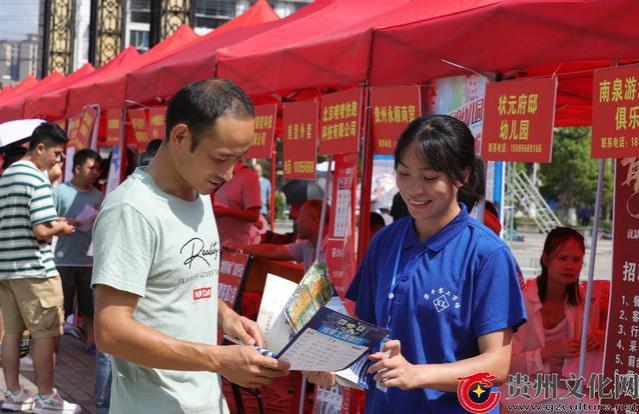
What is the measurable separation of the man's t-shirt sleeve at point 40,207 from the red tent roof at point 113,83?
3451 millimetres

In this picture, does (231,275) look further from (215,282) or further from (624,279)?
(215,282)

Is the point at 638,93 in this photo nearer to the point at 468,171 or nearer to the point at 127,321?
the point at 468,171

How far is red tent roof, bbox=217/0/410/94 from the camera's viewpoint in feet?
18.2

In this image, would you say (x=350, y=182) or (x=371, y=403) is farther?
(x=350, y=182)

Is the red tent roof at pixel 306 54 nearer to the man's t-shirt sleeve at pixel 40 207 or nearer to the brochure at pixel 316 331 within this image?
the man's t-shirt sleeve at pixel 40 207

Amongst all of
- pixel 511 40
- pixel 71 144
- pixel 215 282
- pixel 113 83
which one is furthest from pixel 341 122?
pixel 71 144

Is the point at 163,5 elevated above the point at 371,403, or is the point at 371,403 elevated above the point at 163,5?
the point at 163,5

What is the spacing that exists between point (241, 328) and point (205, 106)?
0.65 m

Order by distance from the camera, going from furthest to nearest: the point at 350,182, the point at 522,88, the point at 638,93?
the point at 350,182 < the point at 522,88 < the point at 638,93

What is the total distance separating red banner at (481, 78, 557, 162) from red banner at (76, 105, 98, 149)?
6724 millimetres

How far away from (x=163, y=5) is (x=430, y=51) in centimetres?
1588

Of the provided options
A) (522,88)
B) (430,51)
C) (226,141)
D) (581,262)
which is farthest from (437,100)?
(226,141)

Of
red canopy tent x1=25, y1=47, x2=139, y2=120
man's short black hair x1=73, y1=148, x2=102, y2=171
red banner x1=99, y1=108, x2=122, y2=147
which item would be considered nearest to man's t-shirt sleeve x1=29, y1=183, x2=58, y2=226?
man's short black hair x1=73, y1=148, x2=102, y2=171

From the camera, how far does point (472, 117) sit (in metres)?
4.68
